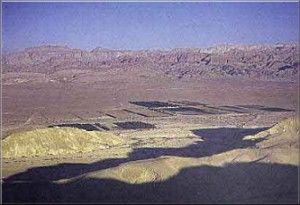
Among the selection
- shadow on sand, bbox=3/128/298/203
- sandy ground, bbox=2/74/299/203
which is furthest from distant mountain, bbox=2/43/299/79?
shadow on sand, bbox=3/128/298/203

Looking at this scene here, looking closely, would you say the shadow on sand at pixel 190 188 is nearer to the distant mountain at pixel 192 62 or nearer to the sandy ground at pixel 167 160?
the sandy ground at pixel 167 160

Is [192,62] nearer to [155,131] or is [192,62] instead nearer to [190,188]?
[155,131]

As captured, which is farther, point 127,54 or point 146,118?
point 127,54

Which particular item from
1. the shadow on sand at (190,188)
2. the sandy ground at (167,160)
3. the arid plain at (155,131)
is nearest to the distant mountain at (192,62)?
the arid plain at (155,131)

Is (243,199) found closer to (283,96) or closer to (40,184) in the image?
(40,184)

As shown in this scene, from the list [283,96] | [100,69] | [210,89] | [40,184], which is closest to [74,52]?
[100,69]
